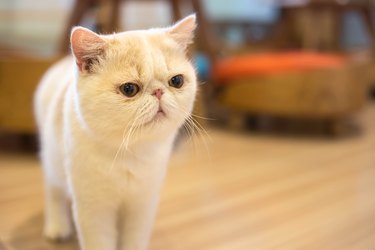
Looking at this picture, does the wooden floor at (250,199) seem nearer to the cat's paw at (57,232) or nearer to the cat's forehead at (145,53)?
the cat's paw at (57,232)

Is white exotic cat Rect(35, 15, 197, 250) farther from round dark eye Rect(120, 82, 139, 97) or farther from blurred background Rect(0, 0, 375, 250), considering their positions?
blurred background Rect(0, 0, 375, 250)

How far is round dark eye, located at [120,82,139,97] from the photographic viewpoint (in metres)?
0.77

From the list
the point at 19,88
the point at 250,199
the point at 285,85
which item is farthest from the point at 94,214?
the point at 285,85

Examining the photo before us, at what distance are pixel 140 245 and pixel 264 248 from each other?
0.34 m

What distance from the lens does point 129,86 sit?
78 centimetres

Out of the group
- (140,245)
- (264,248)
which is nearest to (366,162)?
(264,248)

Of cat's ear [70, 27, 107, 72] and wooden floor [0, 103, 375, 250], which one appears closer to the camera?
cat's ear [70, 27, 107, 72]

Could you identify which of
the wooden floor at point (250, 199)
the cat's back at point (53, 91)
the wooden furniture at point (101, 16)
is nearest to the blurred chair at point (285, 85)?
the wooden floor at point (250, 199)

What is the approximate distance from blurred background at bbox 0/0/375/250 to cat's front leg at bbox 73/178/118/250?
0.24 m

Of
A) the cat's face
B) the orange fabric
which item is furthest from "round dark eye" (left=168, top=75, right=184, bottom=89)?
the orange fabric

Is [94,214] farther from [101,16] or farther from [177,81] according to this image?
[101,16]

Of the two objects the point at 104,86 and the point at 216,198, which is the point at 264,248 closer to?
the point at 216,198

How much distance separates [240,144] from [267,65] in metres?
0.44

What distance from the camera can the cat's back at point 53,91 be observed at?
1.02 meters
